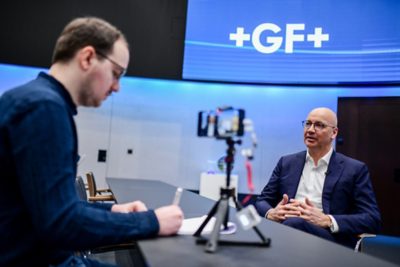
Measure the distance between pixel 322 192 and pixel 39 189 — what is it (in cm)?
174

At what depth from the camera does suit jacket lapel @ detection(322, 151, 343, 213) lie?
2004 mm

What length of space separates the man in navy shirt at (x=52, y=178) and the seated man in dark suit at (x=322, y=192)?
43.0 inches

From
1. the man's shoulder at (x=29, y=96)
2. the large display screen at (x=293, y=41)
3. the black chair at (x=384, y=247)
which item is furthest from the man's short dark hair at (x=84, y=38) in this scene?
the large display screen at (x=293, y=41)

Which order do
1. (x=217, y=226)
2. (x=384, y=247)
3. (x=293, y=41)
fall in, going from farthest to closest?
1. (x=293, y=41)
2. (x=384, y=247)
3. (x=217, y=226)

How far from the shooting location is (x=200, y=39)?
503 centimetres

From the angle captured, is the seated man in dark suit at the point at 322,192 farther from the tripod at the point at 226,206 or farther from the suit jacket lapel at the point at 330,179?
the tripod at the point at 226,206

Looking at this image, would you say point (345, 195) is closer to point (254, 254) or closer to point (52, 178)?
point (254, 254)

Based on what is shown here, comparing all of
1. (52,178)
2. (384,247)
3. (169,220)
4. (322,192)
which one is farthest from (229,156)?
(384,247)

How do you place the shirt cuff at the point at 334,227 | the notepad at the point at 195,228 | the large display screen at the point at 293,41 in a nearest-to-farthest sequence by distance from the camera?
the notepad at the point at 195,228, the shirt cuff at the point at 334,227, the large display screen at the point at 293,41

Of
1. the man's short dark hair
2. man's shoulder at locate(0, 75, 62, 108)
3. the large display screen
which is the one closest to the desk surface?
man's shoulder at locate(0, 75, 62, 108)

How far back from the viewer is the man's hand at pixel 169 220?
3.03ft

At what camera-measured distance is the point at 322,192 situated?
2.04 meters

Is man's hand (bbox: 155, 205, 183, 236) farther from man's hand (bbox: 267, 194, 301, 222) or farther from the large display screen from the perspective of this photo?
the large display screen

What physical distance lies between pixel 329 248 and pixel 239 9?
463 centimetres
